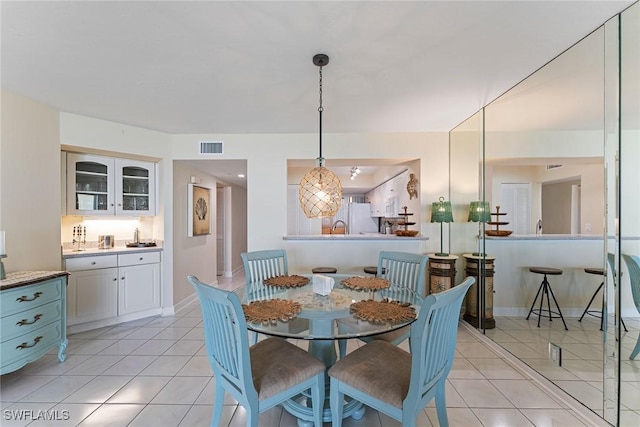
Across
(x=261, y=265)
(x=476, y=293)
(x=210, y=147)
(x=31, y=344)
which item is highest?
(x=210, y=147)

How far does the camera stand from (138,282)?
3.41 meters

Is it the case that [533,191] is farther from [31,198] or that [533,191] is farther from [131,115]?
[31,198]

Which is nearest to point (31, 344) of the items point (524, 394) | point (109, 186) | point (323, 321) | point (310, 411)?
point (109, 186)

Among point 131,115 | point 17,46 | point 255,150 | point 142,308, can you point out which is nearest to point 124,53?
point 17,46

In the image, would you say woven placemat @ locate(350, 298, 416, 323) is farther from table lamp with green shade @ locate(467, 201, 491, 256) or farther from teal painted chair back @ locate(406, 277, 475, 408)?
table lamp with green shade @ locate(467, 201, 491, 256)

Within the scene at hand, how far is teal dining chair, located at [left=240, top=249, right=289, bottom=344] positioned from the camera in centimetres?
248

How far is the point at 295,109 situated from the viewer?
112 inches

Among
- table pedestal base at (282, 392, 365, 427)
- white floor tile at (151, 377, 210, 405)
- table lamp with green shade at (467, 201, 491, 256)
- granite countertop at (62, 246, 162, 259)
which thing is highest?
table lamp with green shade at (467, 201, 491, 256)

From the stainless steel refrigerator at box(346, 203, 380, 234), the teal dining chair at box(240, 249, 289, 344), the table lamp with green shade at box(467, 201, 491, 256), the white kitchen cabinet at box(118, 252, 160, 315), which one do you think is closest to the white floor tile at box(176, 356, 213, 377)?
the teal dining chair at box(240, 249, 289, 344)

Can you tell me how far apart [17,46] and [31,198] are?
1.54 metres

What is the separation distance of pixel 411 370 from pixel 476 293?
2.39m

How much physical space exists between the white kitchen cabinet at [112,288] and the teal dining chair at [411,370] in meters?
3.07

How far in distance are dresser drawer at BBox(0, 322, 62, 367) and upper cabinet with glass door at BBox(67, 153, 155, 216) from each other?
4.69 feet

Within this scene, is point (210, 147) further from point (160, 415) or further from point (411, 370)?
point (411, 370)
